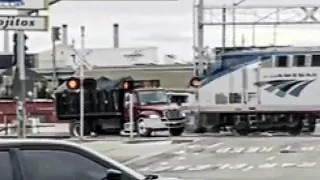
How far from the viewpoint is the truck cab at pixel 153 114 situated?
123 feet

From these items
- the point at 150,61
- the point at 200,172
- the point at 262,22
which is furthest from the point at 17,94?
the point at 150,61

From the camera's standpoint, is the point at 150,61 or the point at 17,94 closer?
the point at 17,94

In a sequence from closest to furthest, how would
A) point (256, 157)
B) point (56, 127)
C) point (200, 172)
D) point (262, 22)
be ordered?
point (200, 172), point (256, 157), point (56, 127), point (262, 22)

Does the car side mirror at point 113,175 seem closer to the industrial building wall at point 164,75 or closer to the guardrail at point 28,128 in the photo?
the guardrail at point 28,128

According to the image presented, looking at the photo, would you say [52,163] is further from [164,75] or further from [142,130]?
[164,75]

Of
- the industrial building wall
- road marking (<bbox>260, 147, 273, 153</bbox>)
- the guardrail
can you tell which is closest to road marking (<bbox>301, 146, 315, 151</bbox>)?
road marking (<bbox>260, 147, 273, 153</bbox>)

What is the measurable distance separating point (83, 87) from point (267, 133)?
9.59 meters

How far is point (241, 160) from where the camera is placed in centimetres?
2448

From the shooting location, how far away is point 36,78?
78.4 ft

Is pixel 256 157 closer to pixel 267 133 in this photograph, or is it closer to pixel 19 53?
pixel 19 53

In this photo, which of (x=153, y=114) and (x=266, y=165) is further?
(x=153, y=114)

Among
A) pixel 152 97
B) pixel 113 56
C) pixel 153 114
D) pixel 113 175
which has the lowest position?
pixel 153 114

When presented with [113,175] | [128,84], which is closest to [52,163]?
[113,175]

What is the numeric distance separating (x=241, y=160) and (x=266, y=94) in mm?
15328
